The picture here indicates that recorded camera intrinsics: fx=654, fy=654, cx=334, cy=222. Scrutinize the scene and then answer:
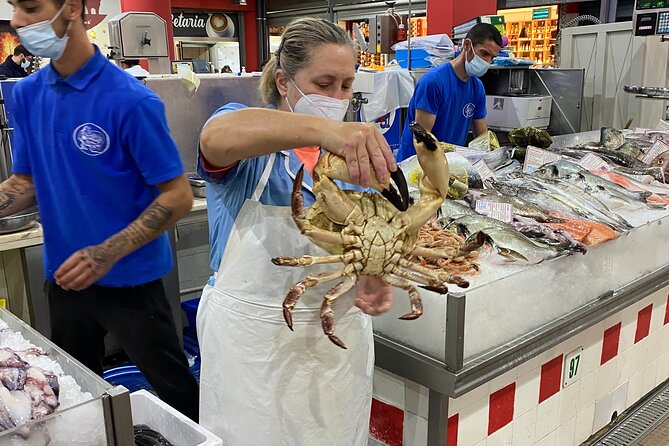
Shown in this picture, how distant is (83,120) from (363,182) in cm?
124

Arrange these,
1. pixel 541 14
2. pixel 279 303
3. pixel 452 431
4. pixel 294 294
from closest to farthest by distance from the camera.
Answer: pixel 294 294
pixel 279 303
pixel 452 431
pixel 541 14

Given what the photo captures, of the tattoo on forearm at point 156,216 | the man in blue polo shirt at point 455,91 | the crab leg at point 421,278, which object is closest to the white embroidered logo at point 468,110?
the man in blue polo shirt at point 455,91

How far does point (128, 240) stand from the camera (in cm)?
213

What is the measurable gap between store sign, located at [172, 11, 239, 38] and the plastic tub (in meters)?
13.9

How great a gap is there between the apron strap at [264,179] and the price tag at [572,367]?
146 cm

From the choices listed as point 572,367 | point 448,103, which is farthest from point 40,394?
point 448,103

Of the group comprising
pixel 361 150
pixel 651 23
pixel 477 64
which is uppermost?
pixel 651 23

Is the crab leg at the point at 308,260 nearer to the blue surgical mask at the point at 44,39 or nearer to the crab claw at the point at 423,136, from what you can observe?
the crab claw at the point at 423,136

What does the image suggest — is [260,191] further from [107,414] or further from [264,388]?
[107,414]

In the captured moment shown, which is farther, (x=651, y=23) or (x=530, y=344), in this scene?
(x=651, y=23)

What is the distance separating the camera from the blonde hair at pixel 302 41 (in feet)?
5.34

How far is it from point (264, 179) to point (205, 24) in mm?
14247

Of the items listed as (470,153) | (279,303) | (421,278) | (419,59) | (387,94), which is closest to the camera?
(421,278)

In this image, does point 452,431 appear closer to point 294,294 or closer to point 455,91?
point 294,294
